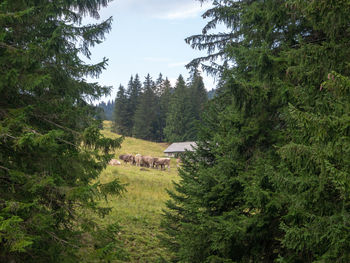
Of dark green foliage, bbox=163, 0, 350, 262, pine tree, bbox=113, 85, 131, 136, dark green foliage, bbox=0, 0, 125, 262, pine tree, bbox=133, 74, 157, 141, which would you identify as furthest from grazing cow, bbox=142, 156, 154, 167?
pine tree, bbox=113, 85, 131, 136

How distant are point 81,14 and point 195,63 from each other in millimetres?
6499

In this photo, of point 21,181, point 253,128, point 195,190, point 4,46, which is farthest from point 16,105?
point 253,128

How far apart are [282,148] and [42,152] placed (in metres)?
4.57

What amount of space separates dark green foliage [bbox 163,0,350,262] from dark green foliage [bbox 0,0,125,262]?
254 cm

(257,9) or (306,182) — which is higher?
(257,9)

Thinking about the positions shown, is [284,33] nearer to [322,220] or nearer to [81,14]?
[322,220]

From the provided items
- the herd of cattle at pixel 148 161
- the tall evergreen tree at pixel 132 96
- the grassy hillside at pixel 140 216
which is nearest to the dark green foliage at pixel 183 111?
the tall evergreen tree at pixel 132 96

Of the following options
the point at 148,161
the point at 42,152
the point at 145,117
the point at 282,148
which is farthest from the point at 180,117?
the point at 282,148

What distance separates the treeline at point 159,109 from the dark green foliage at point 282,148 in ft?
179

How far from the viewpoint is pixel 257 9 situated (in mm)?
6578

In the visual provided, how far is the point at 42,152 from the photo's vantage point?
589 centimetres

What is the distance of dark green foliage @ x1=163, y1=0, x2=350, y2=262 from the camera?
3998 millimetres

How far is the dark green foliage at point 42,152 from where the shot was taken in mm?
5066

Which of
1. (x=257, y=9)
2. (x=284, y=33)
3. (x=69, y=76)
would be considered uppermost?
(x=257, y=9)
